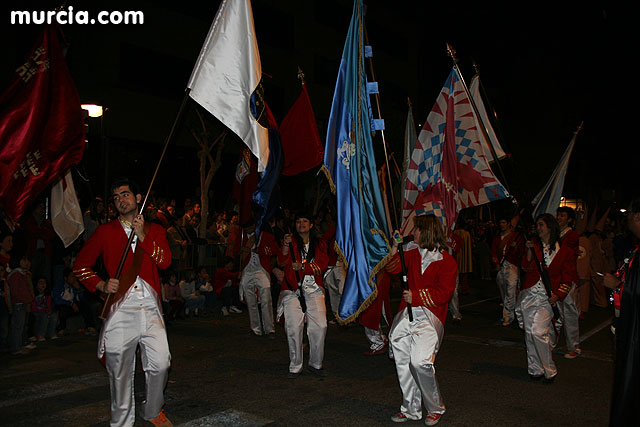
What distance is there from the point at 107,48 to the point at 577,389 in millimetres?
18793

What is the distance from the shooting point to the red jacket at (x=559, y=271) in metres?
7.23

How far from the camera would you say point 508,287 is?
1144 centimetres

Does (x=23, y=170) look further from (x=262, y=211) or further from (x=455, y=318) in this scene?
(x=455, y=318)

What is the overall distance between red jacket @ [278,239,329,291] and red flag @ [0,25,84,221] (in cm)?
269

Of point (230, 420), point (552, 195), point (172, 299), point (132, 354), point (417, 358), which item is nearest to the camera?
point (132, 354)

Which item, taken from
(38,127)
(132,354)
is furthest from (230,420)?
(38,127)

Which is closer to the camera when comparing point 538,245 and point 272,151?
point 272,151

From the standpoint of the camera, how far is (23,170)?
6.09 m

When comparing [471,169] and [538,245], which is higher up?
[471,169]

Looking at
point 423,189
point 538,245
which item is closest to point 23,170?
point 423,189

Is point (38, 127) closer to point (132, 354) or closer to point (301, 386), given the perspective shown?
point (132, 354)

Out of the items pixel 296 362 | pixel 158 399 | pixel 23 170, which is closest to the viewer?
pixel 158 399

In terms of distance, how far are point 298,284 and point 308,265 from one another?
0.31 m

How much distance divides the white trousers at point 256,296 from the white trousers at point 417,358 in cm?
451
